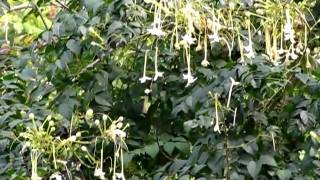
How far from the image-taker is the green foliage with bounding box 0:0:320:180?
5.82 ft

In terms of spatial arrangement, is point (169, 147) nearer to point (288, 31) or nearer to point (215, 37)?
point (215, 37)

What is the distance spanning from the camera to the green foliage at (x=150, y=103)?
178 centimetres

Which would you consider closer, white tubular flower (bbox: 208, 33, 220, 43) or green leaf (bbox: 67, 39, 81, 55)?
white tubular flower (bbox: 208, 33, 220, 43)

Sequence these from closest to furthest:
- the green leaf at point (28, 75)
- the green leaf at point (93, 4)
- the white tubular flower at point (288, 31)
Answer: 1. the white tubular flower at point (288, 31)
2. the green leaf at point (93, 4)
3. the green leaf at point (28, 75)

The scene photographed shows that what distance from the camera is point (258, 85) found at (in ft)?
5.91

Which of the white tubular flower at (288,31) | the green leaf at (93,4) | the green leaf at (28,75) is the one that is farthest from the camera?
the green leaf at (28,75)

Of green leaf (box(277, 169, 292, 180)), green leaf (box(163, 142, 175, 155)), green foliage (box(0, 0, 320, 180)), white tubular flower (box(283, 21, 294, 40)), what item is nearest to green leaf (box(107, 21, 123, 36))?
green foliage (box(0, 0, 320, 180))

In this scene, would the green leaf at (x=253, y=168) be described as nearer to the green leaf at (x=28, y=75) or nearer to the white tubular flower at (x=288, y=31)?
the white tubular flower at (x=288, y=31)

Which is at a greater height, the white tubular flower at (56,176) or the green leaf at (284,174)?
the white tubular flower at (56,176)

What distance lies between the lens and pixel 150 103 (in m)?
2.08

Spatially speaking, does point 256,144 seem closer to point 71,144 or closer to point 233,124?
point 233,124

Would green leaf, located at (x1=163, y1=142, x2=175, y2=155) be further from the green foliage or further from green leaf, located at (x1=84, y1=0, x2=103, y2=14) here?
green leaf, located at (x1=84, y1=0, x2=103, y2=14)

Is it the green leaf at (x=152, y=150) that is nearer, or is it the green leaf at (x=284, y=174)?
the green leaf at (x=284, y=174)

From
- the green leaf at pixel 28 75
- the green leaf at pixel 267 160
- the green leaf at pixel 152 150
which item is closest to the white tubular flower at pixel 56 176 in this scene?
the green leaf at pixel 152 150
